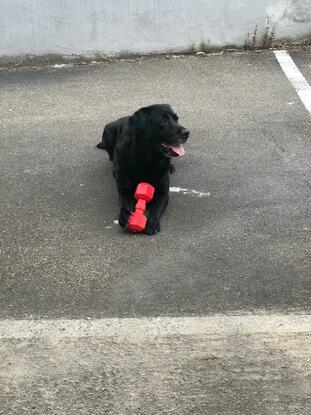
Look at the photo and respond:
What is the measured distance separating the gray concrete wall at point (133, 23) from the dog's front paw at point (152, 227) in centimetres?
489

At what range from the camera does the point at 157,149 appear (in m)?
4.90

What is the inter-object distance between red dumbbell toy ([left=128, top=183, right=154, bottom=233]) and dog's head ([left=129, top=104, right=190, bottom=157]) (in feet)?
1.04

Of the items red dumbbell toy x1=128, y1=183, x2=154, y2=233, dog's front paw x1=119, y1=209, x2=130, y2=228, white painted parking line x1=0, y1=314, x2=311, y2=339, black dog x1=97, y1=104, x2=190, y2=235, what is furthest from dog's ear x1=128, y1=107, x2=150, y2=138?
white painted parking line x1=0, y1=314, x2=311, y2=339

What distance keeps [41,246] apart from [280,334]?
1.95 metres

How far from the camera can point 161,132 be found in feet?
15.9

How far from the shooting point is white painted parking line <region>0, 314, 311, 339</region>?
11.8ft

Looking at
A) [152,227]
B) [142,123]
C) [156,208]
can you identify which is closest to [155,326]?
[152,227]

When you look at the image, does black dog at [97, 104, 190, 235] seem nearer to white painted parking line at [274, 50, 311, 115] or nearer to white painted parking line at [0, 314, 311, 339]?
white painted parking line at [0, 314, 311, 339]

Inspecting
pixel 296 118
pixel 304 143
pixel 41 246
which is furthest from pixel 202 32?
pixel 41 246

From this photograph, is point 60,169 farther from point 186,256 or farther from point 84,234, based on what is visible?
point 186,256

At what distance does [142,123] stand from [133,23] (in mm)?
4515

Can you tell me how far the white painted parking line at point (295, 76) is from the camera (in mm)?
7346

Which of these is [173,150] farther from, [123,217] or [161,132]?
[123,217]

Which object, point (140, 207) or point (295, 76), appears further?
point (295, 76)
